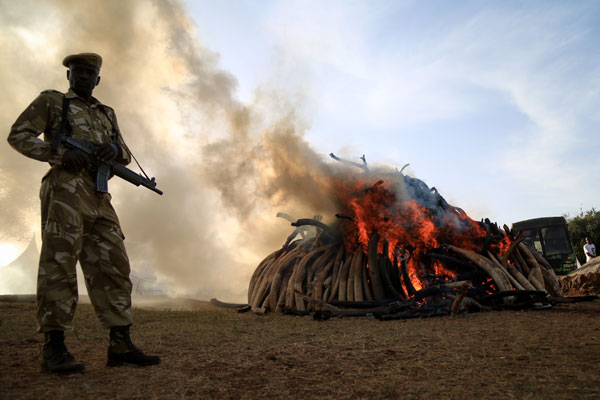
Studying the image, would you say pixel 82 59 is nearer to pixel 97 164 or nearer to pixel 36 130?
pixel 36 130

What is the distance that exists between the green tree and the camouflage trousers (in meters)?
38.9

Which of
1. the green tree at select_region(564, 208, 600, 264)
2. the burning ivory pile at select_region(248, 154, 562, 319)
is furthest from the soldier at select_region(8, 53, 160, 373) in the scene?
the green tree at select_region(564, 208, 600, 264)

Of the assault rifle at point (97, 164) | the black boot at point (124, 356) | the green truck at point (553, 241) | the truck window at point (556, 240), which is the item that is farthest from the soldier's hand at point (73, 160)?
the truck window at point (556, 240)

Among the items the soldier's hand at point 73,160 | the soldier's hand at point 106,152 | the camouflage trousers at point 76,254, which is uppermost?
the soldier's hand at point 106,152

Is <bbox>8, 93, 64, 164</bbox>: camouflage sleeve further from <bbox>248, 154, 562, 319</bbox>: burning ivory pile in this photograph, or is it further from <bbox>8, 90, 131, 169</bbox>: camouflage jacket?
<bbox>248, 154, 562, 319</bbox>: burning ivory pile

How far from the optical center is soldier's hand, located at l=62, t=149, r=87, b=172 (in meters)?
3.22

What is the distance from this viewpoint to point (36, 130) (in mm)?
3238

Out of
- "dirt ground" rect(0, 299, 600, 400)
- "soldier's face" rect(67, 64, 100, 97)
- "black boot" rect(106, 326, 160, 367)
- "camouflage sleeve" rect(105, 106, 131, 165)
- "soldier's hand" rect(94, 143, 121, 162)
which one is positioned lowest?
"dirt ground" rect(0, 299, 600, 400)

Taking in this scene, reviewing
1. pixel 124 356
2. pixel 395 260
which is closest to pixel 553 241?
pixel 395 260

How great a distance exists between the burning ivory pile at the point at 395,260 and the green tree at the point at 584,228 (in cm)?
3183

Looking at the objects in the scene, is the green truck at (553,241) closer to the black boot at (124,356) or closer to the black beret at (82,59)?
the black boot at (124,356)

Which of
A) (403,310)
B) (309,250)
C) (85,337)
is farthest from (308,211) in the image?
(85,337)

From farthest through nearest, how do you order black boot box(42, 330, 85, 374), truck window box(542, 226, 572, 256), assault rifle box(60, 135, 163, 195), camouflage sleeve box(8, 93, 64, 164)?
1. truck window box(542, 226, 572, 256)
2. assault rifle box(60, 135, 163, 195)
3. camouflage sleeve box(8, 93, 64, 164)
4. black boot box(42, 330, 85, 374)

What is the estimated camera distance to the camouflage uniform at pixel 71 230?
299 centimetres
